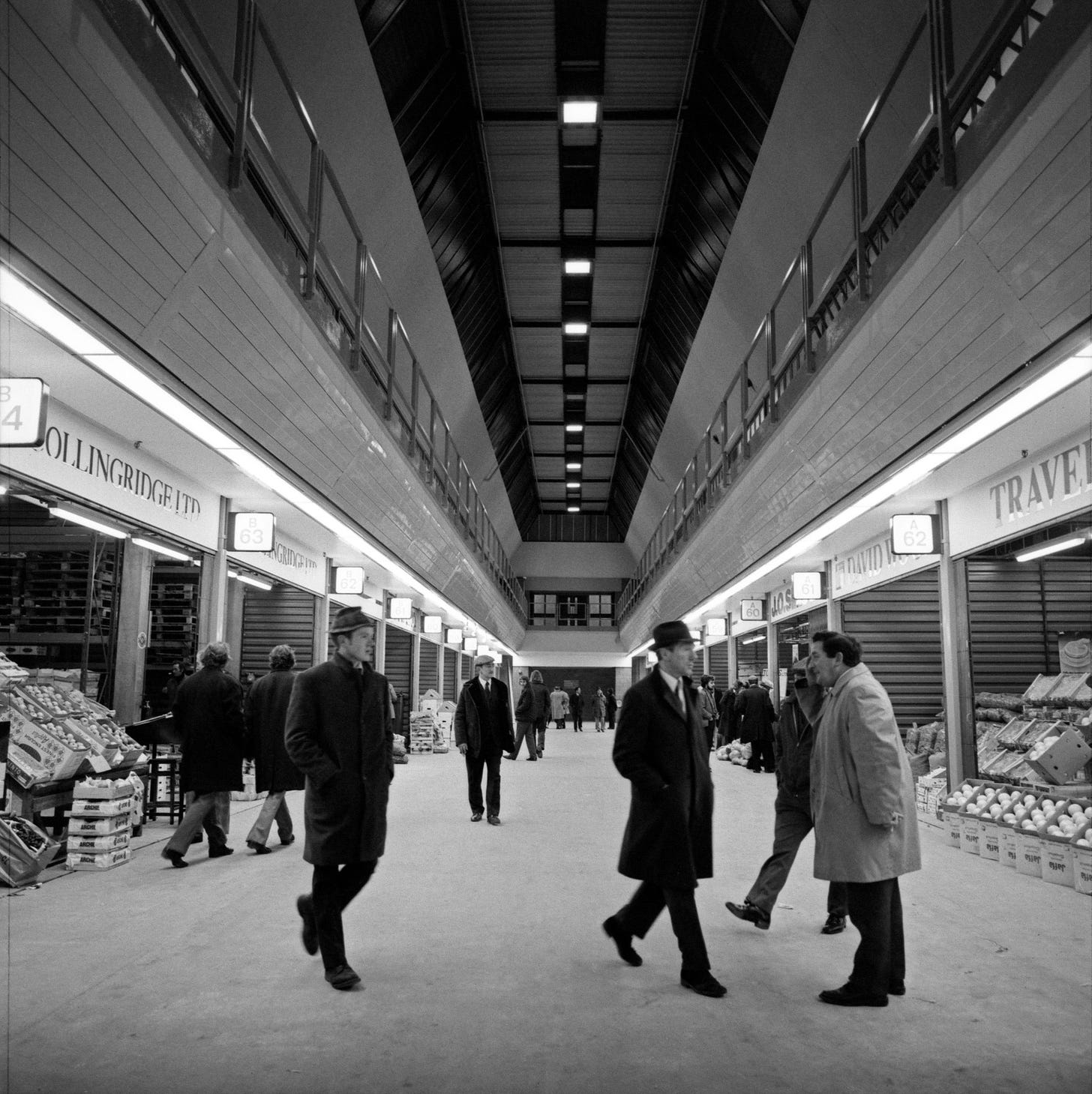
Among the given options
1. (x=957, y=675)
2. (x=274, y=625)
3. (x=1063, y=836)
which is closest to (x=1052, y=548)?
(x=957, y=675)

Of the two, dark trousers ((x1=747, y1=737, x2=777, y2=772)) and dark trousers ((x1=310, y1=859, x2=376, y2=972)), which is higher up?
dark trousers ((x1=310, y1=859, x2=376, y2=972))

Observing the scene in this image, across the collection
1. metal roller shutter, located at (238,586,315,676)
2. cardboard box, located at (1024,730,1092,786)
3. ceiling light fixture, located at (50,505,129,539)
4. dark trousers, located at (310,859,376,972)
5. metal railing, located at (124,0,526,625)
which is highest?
metal railing, located at (124,0,526,625)

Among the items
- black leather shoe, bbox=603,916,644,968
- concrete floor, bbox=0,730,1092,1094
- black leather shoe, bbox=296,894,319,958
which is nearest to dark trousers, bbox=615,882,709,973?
concrete floor, bbox=0,730,1092,1094

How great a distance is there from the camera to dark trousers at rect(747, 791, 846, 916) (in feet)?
16.1

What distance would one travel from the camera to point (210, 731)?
675 cm

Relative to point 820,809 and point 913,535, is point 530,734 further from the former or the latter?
point 820,809

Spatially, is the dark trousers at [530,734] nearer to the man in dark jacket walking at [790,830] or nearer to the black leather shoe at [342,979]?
the man in dark jacket walking at [790,830]

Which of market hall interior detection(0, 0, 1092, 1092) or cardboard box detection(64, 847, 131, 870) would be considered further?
cardboard box detection(64, 847, 131, 870)

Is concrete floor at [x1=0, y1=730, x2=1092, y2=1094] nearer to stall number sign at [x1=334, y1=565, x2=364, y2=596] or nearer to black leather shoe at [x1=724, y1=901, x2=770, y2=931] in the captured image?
black leather shoe at [x1=724, y1=901, x2=770, y2=931]

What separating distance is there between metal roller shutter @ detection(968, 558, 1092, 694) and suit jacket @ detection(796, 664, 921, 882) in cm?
708

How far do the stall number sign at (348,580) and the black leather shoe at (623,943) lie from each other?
10036mm

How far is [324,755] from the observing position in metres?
4.02

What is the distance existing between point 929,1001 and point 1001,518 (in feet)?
19.0

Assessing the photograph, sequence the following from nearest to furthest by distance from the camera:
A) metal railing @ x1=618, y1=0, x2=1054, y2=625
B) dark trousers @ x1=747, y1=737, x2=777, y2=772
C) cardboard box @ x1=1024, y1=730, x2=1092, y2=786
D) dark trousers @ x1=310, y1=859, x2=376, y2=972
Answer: dark trousers @ x1=310, y1=859, x2=376, y2=972
metal railing @ x1=618, y1=0, x2=1054, y2=625
cardboard box @ x1=1024, y1=730, x2=1092, y2=786
dark trousers @ x1=747, y1=737, x2=777, y2=772
